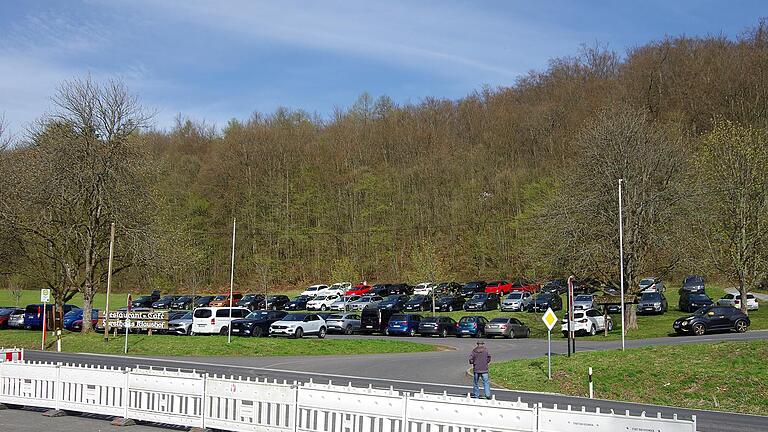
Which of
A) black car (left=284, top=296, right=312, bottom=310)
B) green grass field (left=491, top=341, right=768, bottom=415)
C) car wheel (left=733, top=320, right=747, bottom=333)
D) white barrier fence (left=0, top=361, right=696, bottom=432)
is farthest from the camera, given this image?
black car (left=284, top=296, right=312, bottom=310)

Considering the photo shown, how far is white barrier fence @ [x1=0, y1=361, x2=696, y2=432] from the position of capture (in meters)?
10.5

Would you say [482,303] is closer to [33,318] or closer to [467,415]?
[33,318]

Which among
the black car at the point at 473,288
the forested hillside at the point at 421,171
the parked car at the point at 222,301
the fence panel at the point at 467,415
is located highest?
the forested hillside at the point at 421,171

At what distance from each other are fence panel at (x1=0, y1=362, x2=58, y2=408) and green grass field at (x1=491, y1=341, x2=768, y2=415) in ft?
46.8

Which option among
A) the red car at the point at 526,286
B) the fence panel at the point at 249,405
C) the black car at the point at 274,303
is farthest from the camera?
the red car at the point at 526,286

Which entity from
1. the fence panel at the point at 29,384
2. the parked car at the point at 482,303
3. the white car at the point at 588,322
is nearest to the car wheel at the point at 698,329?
the white car at the point at 588,322

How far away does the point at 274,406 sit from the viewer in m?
12.7

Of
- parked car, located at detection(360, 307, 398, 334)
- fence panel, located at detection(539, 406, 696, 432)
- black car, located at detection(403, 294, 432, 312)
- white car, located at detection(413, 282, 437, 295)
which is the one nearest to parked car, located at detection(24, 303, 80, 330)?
parked car, located at detection(360, 307, 398, 334)

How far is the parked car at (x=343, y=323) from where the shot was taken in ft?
151

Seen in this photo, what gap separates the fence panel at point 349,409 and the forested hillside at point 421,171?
51735mm

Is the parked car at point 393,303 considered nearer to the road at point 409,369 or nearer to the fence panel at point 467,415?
the road at point 409,369

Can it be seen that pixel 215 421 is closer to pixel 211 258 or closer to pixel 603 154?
pixel 603 154

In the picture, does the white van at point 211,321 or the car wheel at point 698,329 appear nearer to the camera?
the car wheel at point 698,329

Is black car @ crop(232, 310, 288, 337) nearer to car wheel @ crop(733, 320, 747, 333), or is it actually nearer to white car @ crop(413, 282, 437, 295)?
car wheel @ crop(733, 320, 747, 333)
